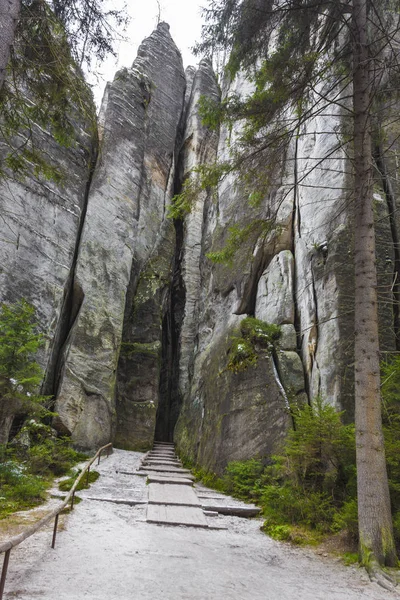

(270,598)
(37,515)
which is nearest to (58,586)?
(270,598)

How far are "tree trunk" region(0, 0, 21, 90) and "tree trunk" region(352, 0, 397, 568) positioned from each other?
15.6 ft

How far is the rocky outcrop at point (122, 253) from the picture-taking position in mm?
15483

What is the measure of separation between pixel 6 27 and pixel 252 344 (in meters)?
8.92

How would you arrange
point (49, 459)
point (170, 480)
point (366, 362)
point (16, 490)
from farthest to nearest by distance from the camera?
Result: point (170, 480)
point (49, 459)
point (16, 490)
point (366, 362)

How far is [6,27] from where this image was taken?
4.73m

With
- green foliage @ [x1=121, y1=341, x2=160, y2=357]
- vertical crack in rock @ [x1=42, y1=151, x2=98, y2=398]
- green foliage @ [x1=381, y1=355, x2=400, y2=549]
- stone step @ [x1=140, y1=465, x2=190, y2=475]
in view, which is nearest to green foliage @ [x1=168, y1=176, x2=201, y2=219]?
green foliage @ [x1=381, y1=355, x2=400, y2=549]

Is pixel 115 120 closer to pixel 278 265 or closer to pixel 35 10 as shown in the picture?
pixel 278 265

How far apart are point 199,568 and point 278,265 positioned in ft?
31.9

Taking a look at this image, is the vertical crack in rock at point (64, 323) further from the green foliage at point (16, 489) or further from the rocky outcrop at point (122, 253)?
the green foliage at point (16, 489)

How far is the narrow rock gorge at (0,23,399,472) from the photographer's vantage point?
390 inches

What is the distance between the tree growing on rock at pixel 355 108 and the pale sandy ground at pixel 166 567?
75cm

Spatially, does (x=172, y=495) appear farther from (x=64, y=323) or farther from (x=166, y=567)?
(x=64, y=323)

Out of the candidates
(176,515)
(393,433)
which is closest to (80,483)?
(176,515)

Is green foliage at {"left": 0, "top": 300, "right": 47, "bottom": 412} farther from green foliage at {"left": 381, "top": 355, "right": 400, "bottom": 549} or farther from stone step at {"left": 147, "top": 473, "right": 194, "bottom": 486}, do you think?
green foliage at {"left": 381, "top": 355, "right": 400, "bottom": 549}
